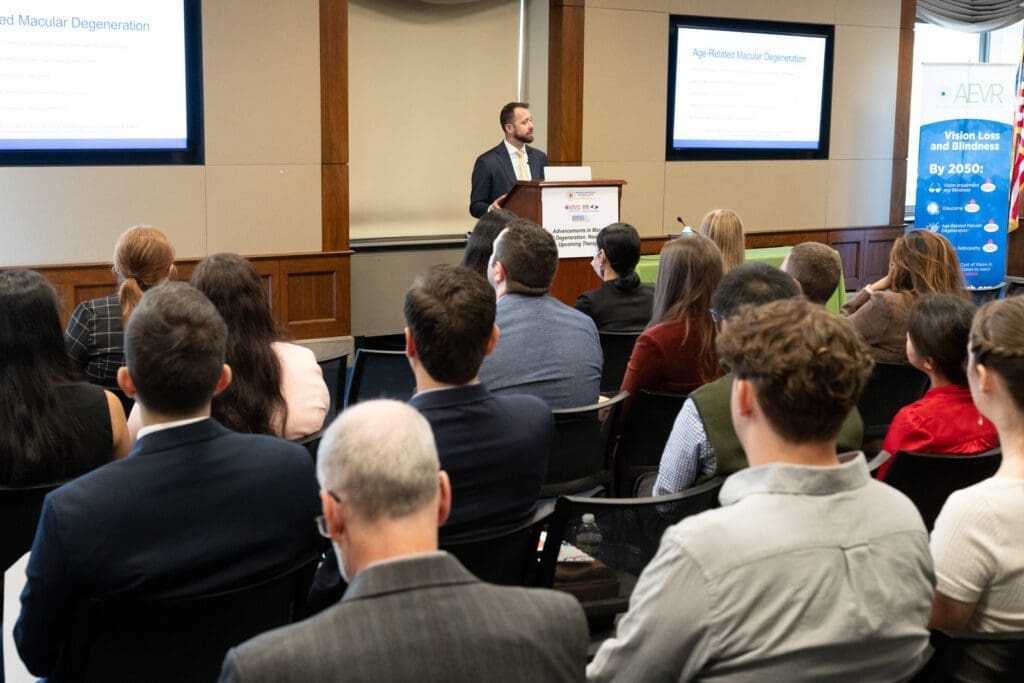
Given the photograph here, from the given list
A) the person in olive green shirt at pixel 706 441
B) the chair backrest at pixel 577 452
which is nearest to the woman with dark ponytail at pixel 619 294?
the chair backrest at pixel 577 452

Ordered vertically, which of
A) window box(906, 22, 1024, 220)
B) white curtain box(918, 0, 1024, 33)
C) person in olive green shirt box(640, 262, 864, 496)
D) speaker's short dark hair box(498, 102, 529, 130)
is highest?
white curtain box(918, 0, 1024, 33)

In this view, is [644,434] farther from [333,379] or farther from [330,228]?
[330,228]

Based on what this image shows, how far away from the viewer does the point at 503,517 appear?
7.32 feet

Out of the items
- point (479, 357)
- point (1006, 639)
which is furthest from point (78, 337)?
point (1006, 639)

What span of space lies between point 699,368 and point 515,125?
4100mm

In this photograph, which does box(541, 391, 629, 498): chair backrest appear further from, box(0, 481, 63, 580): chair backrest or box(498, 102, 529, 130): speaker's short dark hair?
box(498, 102, 529, 130): speaker's short dark hair

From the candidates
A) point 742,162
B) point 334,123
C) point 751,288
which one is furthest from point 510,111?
point 751,288

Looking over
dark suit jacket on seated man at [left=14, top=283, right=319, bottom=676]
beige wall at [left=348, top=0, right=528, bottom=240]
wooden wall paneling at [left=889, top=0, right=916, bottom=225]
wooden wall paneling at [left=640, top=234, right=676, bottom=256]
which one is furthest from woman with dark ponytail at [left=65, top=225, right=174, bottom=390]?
wooden wall paneling at [left=889, top=0, right=916, bottom=225]

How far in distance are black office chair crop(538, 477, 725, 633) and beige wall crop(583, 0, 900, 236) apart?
6.46m

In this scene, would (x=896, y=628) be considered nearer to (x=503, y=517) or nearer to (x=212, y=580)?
(x=503, y=517)

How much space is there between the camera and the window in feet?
37.3

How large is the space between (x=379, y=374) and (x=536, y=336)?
2.20 ft

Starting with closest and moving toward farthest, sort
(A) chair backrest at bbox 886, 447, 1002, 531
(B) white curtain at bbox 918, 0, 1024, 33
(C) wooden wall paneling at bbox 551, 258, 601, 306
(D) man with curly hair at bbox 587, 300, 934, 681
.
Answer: (D) man with curly hair at bbox 587, 300, 934, 681
(A) chair backrest at bbox 886, 447, 1002, 531
(C) wooden wall paneling at bbox 551, 258, 601, 306
(B) white curtain at bbox 918, 0, 1024, 33

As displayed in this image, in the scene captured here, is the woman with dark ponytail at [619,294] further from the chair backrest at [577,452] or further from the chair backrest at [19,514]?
the chair backrest at [19,514]
